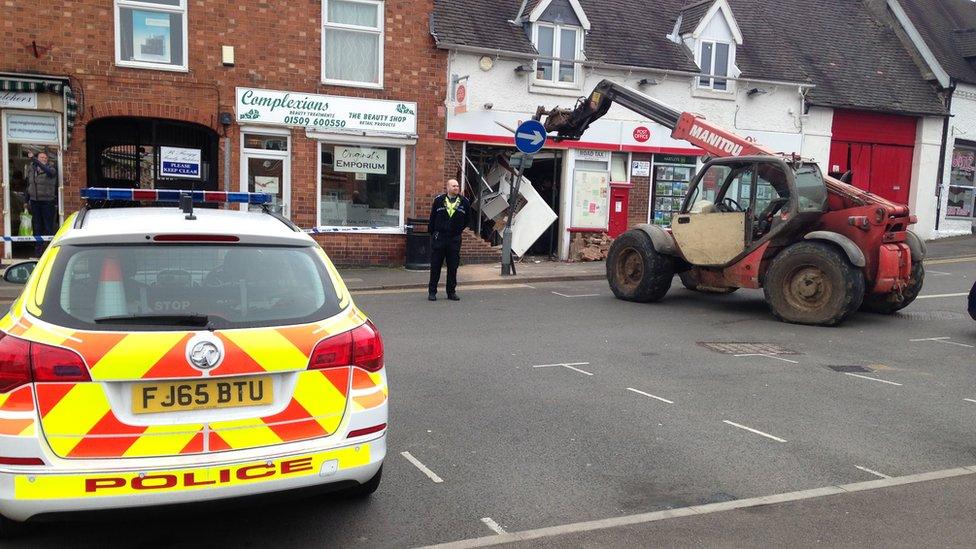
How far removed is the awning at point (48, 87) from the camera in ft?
45.7

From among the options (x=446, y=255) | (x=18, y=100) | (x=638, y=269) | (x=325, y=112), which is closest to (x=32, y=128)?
(x=18, y=100)

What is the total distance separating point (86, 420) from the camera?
3.37 meters

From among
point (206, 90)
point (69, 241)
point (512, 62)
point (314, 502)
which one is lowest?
point (314, 502)

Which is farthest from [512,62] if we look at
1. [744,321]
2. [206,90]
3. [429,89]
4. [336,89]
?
[744,321]

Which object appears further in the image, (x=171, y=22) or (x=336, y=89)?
(x=336, y=89)

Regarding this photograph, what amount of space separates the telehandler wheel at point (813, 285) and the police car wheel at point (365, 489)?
7.74 metres

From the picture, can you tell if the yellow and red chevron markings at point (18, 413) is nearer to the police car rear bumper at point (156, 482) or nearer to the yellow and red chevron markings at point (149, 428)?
the yellow and red chevron markings at point (149, 428)

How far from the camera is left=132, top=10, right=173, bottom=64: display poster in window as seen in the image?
593 inches

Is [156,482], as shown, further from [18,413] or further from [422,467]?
[422,467]

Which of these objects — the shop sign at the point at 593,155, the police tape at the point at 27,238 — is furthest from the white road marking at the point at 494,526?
the shop sign at the point at 593,155

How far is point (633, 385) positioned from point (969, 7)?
27189mm

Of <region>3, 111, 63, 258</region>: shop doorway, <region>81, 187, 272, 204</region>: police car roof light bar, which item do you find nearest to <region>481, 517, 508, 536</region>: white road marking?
<region>81, 187, 272, 204</region>: police car roof light bar

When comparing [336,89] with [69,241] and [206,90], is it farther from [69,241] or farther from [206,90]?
[69,241]

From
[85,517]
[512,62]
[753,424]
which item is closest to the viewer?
[85,517]
